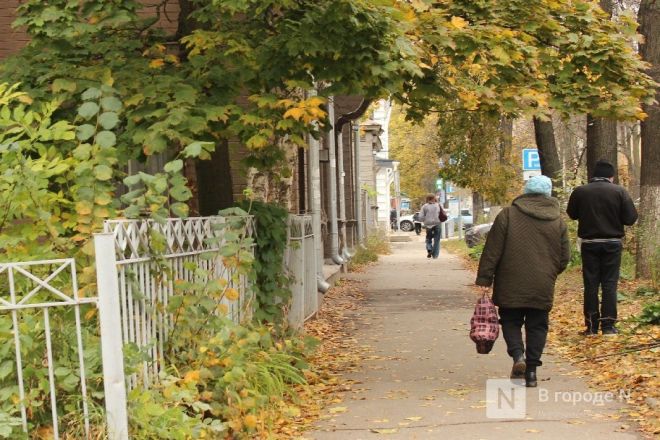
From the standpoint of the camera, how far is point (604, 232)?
10.8 meters

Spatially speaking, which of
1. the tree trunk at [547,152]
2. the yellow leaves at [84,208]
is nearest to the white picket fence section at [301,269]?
the yellow leaves at [84,208]

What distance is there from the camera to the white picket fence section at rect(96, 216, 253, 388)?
6.05 m

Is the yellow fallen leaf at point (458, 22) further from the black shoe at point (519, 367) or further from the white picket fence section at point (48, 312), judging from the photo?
the white picket fence section at point (48, 312)

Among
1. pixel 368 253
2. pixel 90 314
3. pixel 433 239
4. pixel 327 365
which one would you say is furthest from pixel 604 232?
pixel 433 239

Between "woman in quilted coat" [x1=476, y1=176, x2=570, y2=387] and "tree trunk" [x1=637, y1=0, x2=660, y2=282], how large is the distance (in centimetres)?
779

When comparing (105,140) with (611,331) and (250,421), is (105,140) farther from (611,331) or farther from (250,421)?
(611,331)

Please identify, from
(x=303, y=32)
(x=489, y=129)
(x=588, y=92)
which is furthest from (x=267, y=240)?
(x=489, y=129)

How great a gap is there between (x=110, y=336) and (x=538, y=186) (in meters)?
4.35

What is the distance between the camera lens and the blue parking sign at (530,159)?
22234 mm

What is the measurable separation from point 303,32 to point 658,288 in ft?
26.4

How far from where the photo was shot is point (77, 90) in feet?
29.9

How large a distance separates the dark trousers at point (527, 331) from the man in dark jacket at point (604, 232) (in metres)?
2.25

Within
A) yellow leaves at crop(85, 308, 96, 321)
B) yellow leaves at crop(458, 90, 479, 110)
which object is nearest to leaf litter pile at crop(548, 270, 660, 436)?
yellow leaves at crop(458, 90, 479, 110)

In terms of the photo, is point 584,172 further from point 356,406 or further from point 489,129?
point 356,406
